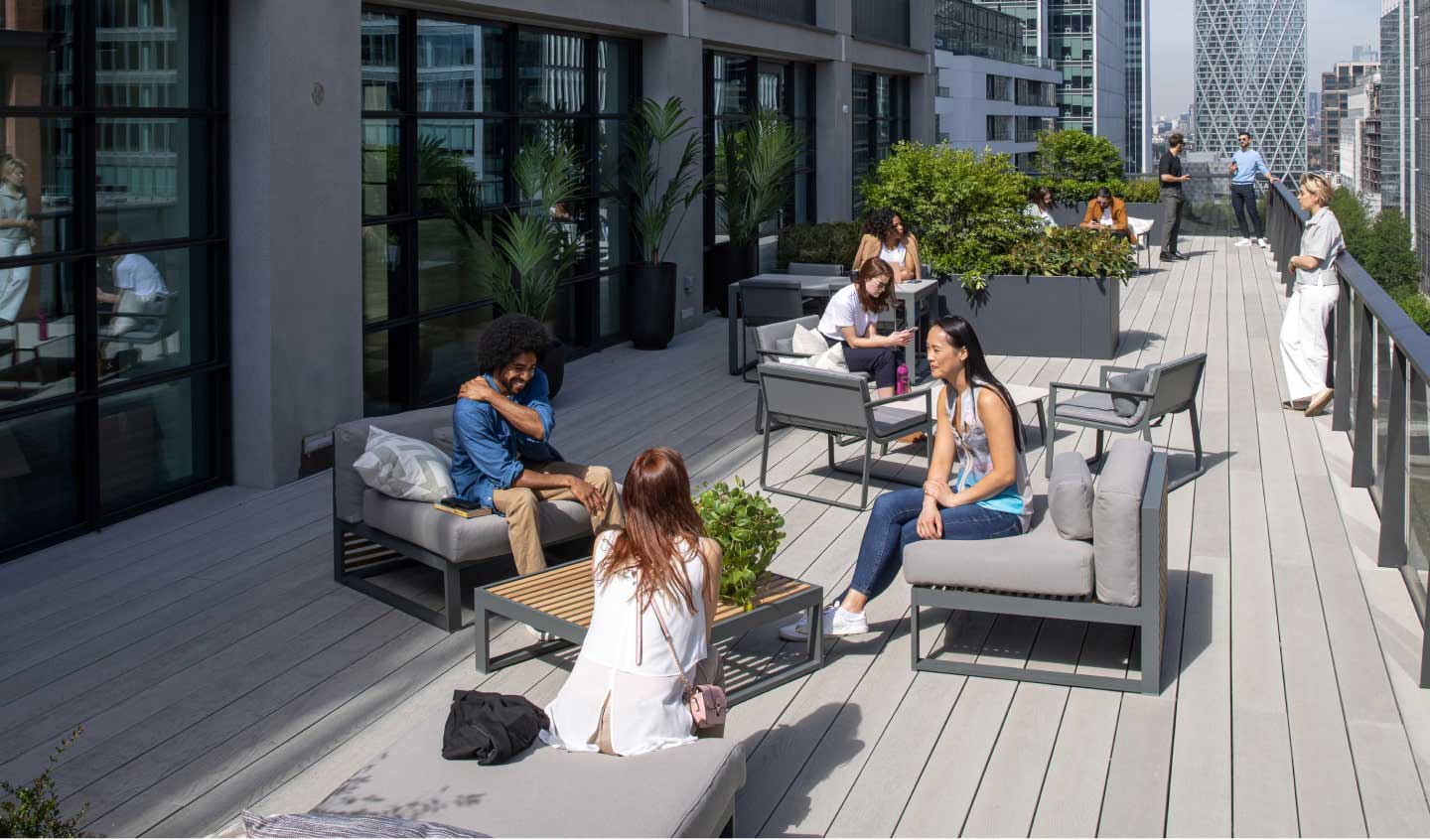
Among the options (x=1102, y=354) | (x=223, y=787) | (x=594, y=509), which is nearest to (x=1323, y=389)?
(x=1102, y=354)

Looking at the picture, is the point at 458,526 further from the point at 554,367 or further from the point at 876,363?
the point at 554,367

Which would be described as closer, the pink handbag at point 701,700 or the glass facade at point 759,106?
the pink handbag at point 701,700

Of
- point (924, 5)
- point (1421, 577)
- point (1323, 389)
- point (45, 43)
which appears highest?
point (924, 5)

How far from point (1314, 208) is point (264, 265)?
7071 mm

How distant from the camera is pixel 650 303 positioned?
13.9 meters

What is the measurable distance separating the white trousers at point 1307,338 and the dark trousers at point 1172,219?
11107 millimetres

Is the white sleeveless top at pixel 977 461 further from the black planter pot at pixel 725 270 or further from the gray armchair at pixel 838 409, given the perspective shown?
the black planter pot at pixel 725 270

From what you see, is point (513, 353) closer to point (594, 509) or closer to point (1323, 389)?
point (594, 509)

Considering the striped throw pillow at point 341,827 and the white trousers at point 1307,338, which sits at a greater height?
the white trousers at point 1307,338

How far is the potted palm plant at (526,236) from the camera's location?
10906mm

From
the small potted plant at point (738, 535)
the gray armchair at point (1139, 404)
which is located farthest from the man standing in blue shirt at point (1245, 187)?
the small potted plant at point (738, 535)

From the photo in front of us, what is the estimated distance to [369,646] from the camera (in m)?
5.97

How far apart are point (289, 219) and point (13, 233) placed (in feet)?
5.96

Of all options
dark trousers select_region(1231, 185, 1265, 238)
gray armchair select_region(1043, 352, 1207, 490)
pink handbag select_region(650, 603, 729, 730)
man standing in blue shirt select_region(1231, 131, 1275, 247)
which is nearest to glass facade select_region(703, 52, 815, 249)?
man standing in blue shirt select_region(1231, 131, 1275, 247)
